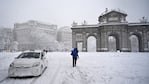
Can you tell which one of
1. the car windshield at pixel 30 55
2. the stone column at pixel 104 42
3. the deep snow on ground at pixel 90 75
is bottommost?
the deep snow on ground at pixel 90 75

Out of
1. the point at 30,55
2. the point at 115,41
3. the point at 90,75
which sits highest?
the point at 115,41

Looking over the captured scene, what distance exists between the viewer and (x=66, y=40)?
103 m

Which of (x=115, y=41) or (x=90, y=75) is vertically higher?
(x=115, y=41)

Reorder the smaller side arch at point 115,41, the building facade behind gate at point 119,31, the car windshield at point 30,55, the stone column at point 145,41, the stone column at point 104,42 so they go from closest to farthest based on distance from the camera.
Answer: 1. the car windshield at point 30,55
2. the building facade behind gate at point 119,31
3. the stone column at point 145,41
4. the stone column at point 104,42
5. the smaller side arch at point 115,41

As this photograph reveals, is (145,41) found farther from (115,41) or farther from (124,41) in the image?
(115,41)

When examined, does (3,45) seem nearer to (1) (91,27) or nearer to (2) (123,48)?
(1) (91,27)

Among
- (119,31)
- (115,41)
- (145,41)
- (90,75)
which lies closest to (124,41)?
(119,31)

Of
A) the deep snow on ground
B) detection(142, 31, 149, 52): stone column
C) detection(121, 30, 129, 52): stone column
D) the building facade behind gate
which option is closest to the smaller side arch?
the building facade behind gate

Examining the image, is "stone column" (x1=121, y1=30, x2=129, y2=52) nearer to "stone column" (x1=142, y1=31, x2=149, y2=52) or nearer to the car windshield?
"stone column" (x1=142, y1=31, x2=149, y2=52)

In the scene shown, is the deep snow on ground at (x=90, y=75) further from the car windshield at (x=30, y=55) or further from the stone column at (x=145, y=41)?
the stone column at (x=145, y=41)

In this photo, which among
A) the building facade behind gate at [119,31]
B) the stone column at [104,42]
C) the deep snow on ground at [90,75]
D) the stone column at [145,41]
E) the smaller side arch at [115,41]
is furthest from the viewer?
the smaller side arch at [115,41]

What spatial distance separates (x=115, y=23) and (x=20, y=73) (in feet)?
117

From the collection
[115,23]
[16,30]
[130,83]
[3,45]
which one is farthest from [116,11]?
[16,30]

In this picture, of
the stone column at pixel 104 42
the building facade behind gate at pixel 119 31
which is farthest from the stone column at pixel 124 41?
the stone column at pixel 104 42
